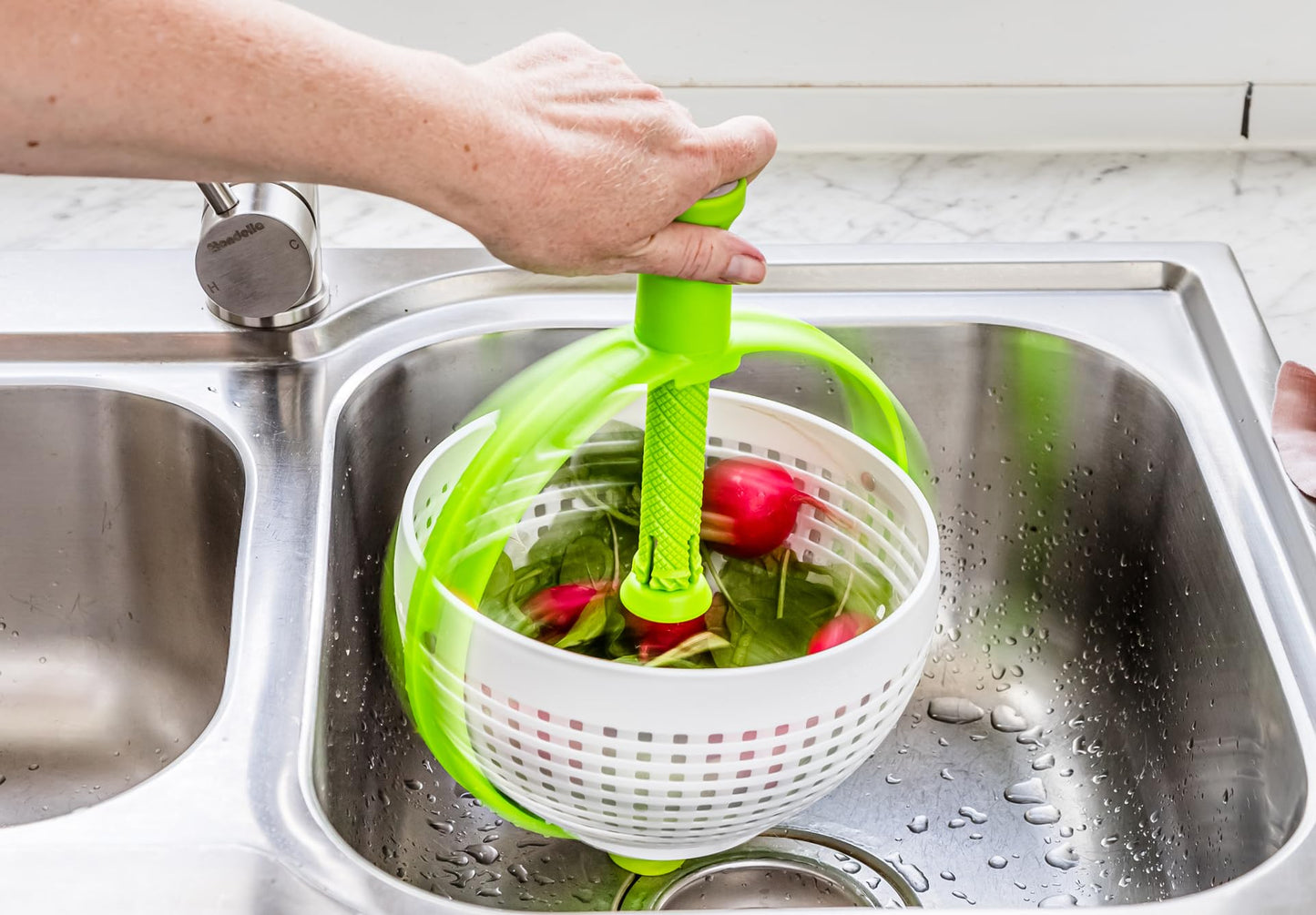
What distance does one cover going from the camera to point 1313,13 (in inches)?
46.4

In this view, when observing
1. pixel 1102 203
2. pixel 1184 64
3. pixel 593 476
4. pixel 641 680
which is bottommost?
pixel 641 680

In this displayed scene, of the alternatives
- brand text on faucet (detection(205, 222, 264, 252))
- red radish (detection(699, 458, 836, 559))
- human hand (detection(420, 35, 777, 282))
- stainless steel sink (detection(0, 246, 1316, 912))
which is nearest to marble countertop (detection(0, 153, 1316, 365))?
stainless steel sink (detection(0, 246, 1316, 912))

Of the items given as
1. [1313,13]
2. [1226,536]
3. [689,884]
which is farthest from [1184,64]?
[689,884]

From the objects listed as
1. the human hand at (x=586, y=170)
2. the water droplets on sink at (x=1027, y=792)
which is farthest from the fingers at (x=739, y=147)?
the water droplets on sink at (x=1027, y=792)

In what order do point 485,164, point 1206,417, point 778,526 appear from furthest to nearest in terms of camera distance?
point 1206,417 → point 778,526 → point 485,164

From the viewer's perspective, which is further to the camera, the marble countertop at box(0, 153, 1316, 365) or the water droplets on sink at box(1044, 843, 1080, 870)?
the marble countertop at box(0, 153, 1316, 365)

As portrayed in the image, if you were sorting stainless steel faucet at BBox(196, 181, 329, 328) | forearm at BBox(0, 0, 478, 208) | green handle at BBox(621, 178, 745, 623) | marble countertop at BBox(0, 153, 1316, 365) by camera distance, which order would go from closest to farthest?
forearm at BBox(0, 0, 478, 208) < green handle at BBox(621, 178, 745, 623) < stainless steel faucet at BBox(196, 181, 329, 328) < marble countertop at BBox(0, 153, 1316, 365)

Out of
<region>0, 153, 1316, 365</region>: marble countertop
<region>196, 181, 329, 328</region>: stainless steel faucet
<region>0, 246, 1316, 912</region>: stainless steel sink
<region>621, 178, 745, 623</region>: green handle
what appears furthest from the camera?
<region>0, 153, 1316, 365</region>: marble countertop

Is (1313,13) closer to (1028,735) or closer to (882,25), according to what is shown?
(882,25)

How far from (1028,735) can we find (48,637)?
62cm

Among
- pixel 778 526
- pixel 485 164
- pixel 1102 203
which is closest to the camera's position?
pixel 485 164

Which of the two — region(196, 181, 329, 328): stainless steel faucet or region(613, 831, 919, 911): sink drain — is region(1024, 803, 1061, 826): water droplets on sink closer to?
region(613, 831, 919, 911): sink drain

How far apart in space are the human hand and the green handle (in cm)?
1

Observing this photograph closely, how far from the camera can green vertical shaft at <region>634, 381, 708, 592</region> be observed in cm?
62
